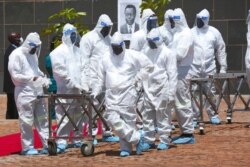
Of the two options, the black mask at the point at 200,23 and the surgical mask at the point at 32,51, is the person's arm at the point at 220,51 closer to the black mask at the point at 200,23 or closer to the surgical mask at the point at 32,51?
the black mask at the point at 200,23

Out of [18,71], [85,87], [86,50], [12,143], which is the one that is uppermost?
[86,50]

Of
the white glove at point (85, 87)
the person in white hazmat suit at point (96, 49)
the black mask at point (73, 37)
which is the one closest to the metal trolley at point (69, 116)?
the white glove at point (85, 87)

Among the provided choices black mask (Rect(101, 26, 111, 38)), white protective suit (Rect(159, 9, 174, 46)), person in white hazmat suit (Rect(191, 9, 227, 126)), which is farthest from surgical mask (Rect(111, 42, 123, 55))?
person in white hazmat suit (Rect(191, 9, 227, 126))

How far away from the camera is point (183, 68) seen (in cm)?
1683

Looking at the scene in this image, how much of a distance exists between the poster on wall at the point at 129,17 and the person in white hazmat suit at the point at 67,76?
17.1ft

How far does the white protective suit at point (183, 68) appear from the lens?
1650cm

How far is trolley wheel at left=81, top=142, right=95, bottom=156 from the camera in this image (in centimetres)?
1496

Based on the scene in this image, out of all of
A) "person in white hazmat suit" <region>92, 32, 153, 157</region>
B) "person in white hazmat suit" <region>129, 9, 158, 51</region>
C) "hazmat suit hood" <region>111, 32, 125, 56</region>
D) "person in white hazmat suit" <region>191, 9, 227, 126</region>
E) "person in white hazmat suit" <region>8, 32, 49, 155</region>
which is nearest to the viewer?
"person in white hazmat suit" <region>92, 32, 153, 157</region>

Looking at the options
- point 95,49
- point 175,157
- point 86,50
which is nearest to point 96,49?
point 95,49

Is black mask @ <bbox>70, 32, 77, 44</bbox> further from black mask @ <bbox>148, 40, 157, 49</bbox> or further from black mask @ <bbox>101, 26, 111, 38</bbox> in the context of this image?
black mask @ <bbox>148, 40, 157, 49</bbox>

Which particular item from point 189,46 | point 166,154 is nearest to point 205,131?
point 189,46

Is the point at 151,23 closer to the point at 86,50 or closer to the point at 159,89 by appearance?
the point at 86,50

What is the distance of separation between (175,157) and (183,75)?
2.41 m

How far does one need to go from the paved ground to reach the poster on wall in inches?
182
